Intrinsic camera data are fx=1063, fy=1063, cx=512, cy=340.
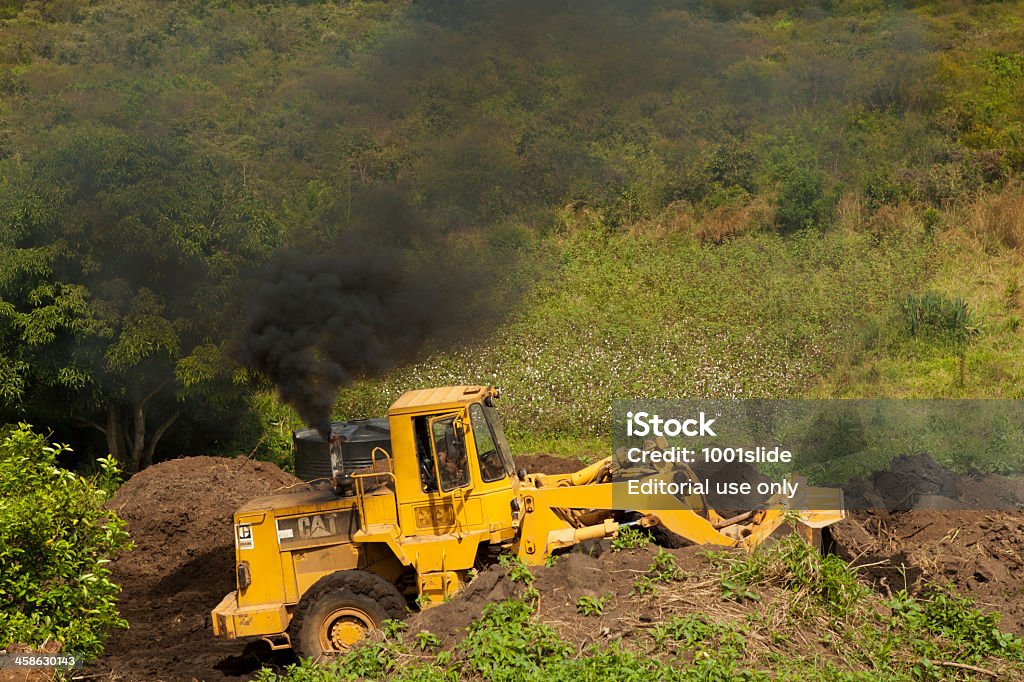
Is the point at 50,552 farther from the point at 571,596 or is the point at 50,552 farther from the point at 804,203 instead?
the point at 804,203

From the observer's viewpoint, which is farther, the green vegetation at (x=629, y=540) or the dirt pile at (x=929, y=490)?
the dirt pile at (x=929, y=490)

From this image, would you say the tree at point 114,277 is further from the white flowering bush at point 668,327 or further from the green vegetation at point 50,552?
the green vegetation at point 50,552

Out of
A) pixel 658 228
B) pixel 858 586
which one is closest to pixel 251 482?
pixel 858 586

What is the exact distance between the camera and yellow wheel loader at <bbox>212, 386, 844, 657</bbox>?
9.74 metres

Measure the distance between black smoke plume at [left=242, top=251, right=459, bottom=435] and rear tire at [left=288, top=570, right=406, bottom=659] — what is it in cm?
229

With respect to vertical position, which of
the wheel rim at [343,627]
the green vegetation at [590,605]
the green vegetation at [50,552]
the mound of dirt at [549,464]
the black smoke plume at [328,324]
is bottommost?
the mound of dirt at [549,464]

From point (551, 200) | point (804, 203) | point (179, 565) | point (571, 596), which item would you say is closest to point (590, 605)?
point (571, 596)

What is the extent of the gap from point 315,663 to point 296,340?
12.8 feet

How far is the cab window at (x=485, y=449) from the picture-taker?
998 cm

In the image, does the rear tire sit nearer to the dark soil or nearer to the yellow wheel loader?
the yellow wheel loader

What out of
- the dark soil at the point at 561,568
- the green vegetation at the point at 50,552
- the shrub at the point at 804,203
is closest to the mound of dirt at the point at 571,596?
the dark soil at the point at 561,568

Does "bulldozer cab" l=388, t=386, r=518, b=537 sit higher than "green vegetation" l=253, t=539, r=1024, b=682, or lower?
higher

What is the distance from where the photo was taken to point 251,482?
16.9 meters

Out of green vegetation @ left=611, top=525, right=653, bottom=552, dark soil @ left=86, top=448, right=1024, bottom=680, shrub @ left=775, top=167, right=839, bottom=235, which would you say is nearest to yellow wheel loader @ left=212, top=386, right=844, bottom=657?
green vegetation @ left=611, top=525, right=653, bottom=552
